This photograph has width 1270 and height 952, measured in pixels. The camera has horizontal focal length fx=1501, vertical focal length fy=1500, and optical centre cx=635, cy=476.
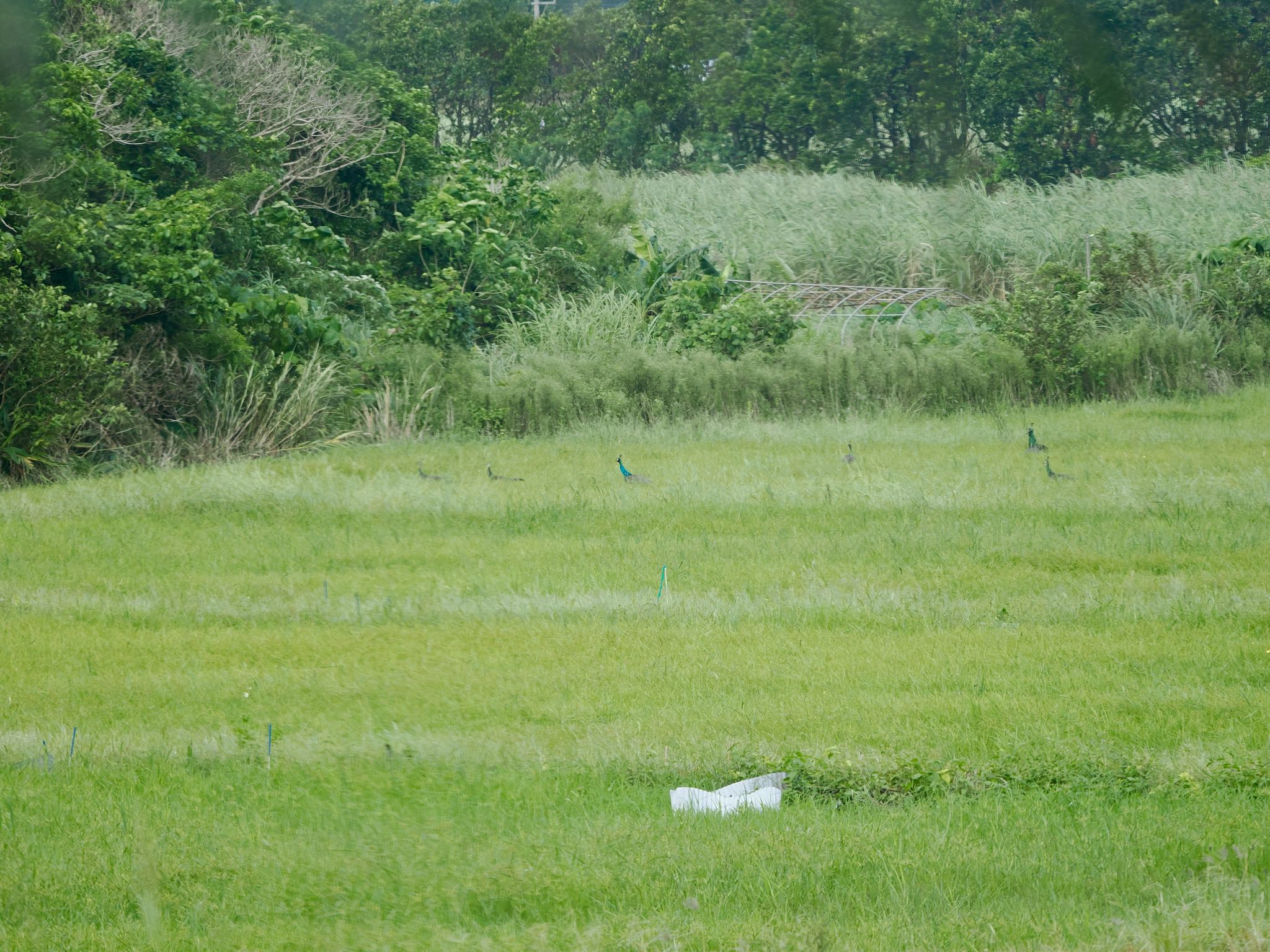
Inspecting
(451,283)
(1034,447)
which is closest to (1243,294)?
(1034,447)

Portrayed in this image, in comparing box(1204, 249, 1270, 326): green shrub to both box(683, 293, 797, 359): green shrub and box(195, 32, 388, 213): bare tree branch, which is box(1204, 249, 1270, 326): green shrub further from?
box(195, 32, 388, 213): bare tree branch

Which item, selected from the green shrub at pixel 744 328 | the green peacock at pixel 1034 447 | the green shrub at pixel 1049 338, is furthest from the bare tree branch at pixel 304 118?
the green shrub at pixel 1049 338

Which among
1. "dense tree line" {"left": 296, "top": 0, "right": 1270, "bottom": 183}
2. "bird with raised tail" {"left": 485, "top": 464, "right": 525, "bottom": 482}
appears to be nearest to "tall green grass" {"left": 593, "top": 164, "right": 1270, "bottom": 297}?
"bird with raised tail" {"left": 485, "top": 464, "right": 525, "bottom": 482}

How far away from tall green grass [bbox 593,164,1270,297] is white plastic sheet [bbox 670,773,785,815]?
14008mm

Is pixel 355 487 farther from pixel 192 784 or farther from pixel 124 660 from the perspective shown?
pixel 192 784

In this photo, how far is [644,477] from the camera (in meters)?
12.2

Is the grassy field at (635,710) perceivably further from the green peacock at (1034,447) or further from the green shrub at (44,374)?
the green peacock at (1034,447)

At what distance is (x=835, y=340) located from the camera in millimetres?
16969

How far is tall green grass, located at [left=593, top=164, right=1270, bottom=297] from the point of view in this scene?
19.6 m

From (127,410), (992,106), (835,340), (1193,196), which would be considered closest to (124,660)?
(992,106)

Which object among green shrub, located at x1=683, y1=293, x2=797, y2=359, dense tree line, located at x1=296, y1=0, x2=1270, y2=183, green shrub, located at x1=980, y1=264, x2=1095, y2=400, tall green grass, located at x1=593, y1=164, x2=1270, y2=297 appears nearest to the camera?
dense tree line, located at x1=296, y1=0, x2=1270, y2=183

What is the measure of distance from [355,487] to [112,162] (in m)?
5.49

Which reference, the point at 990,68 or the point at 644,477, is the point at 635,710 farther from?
the point at 644,477

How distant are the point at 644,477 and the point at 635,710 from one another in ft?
20.3
